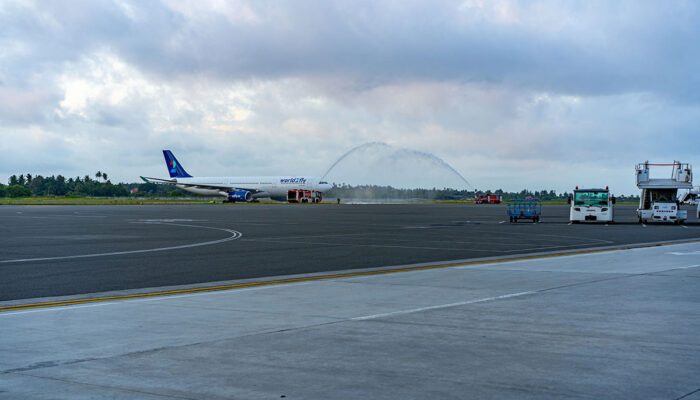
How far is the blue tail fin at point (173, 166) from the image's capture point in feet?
413

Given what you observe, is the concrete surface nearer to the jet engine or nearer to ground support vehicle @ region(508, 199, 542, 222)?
ground support vehicle @ region(508, 199, 542, 222)

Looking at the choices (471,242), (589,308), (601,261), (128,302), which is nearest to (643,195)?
(471,242)

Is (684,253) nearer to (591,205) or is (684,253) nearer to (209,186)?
(591,205)

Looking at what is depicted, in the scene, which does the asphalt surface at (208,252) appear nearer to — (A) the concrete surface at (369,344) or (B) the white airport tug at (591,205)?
(A) the concrete surface at (369,344)

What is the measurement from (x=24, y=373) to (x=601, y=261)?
50.8 ft

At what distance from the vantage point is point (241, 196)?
362 ft

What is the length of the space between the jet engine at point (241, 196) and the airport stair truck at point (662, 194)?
7426cm

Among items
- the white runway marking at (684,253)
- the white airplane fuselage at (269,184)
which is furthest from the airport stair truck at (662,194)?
the white airplane fuselage at (269,184)

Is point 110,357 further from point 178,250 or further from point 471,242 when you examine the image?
point 471,242

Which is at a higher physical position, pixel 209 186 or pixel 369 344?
pixel 209 186

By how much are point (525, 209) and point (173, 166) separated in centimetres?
9219

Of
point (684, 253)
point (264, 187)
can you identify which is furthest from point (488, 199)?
point (684, 253)

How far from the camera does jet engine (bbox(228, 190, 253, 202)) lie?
11001cm

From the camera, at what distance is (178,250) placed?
21922 mm
